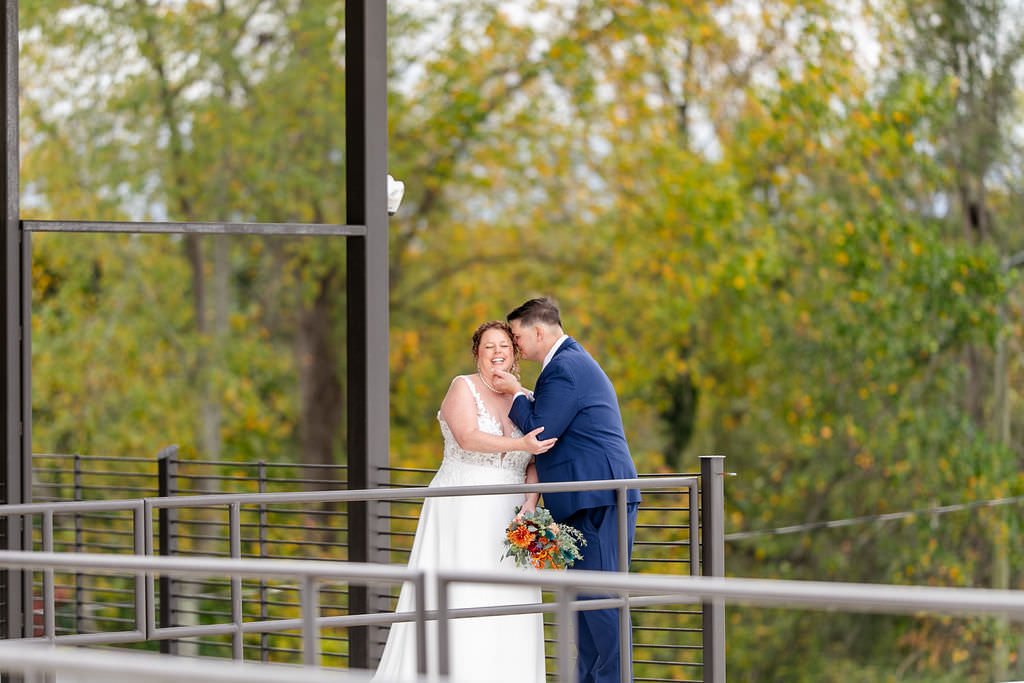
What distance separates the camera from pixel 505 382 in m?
6.16

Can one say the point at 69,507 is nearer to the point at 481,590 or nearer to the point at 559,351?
the point at 481,590

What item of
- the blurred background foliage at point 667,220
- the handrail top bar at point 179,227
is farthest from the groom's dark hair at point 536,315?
the blurred background foliage at point 667,220

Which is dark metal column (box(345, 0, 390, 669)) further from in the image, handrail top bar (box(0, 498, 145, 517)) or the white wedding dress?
handrail top bar (box(0, 498, 145, 517))

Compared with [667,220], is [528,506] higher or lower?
lower

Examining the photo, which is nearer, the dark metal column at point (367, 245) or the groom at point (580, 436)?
the groom at point (580, 436)

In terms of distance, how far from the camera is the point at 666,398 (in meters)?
17.4

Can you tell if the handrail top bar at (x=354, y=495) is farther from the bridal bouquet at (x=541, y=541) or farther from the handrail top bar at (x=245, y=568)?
the handrail top bar at (x=245, y=568)

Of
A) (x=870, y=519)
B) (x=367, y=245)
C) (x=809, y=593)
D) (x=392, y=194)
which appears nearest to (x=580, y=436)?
(x=367, y=245)

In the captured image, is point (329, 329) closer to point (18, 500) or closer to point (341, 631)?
point (341, 631)

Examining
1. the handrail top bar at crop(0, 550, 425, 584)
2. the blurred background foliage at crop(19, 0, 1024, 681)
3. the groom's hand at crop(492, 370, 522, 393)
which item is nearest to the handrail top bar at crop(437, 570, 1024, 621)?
the handrail top bar at crop(0, 550, 425, 584)

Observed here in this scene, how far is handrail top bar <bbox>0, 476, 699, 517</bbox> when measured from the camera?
5062 millimetres

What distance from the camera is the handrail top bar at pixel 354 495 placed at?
5062mm

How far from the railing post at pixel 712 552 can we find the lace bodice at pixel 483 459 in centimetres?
81

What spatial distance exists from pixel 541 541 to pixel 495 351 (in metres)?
0.85
